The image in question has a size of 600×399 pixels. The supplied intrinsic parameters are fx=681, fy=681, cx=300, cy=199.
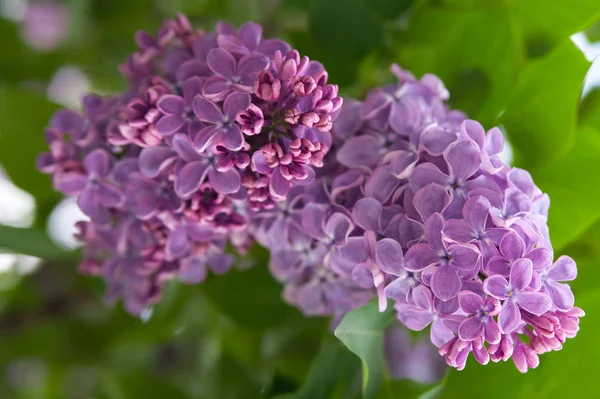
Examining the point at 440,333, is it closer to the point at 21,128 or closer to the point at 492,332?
the point at 492,332

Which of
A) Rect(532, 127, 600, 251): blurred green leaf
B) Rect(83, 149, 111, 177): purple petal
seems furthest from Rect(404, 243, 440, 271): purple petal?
Rect(83, 149, 111, 177): purple petal

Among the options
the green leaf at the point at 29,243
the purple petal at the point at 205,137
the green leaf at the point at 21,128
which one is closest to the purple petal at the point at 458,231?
the purple petal at the point at 205,137

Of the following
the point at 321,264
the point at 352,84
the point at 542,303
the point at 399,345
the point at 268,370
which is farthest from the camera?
the point at 399,345

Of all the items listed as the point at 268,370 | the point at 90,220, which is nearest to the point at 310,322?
the point at 268,370

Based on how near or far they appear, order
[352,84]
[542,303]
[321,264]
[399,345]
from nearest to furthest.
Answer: [542,303] → [321,264] → [352,84] → [399,345]

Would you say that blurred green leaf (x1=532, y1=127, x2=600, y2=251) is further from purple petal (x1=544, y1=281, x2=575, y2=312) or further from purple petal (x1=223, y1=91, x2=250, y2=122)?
purple petal (x1=223, y1=91, x2=250, y2=122)

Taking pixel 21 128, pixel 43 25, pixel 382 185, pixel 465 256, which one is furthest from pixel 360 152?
pixel 43 25

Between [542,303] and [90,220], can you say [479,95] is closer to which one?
[542,303]
